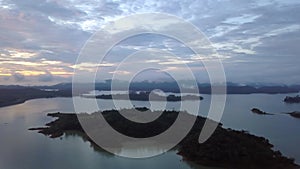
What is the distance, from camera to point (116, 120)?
10.8 m

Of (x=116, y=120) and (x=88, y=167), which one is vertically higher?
(x=116, y=120)

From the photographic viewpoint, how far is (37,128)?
11.6 metres

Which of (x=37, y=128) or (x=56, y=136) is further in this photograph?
(x=37, y=128)

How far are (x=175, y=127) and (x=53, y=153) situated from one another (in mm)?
4103

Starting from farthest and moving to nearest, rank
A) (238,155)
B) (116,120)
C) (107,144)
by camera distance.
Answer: (116,120), (107,144), (238,155)

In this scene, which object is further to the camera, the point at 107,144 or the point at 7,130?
the point at 7,130

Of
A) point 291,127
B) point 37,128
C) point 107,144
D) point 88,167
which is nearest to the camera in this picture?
point 88,167

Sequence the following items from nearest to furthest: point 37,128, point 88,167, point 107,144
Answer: point 88,167 → point 107,144 → point 37,128

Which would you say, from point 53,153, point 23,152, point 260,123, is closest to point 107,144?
point 53,153

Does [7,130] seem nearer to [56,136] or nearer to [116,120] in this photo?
[56,136]

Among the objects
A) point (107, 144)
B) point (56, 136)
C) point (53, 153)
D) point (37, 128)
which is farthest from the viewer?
point (37, 128)

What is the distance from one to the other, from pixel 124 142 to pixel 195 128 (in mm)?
2597

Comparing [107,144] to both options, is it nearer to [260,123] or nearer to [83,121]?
[83,121]

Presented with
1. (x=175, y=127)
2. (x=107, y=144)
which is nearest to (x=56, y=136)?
(x=107, y=144)
